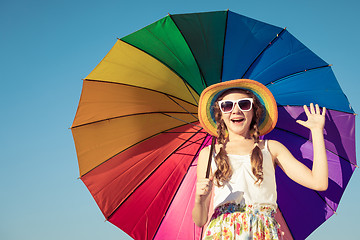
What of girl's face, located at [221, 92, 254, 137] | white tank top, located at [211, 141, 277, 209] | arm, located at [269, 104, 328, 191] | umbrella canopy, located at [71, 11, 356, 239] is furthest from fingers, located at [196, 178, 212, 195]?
umbrella canopy, located at [71, 11, 356, 239]

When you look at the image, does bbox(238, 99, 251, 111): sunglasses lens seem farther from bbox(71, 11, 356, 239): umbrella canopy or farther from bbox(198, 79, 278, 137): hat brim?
bbox(71, 11, 356, 239): umbrella canopy

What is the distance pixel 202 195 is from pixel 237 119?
95 cm

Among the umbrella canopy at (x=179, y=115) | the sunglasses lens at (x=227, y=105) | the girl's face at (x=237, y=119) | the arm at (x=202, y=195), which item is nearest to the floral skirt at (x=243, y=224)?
the arm at (x=202, y=195)

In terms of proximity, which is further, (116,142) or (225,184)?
(116,142)

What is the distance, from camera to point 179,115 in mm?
4832

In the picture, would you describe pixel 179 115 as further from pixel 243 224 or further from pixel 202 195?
pixel 243 224

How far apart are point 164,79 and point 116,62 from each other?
577 mm

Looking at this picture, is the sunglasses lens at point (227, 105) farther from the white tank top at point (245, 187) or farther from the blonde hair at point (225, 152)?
the white tank top at point (245, 187)

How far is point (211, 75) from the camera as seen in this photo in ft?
15.0

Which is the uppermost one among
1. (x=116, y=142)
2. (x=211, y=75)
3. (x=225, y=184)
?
(x=211, y=75)

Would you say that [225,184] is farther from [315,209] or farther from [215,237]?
[315,209]

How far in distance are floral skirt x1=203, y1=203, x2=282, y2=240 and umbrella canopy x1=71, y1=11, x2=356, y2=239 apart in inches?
43.5

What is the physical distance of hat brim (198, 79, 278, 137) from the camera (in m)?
4.34

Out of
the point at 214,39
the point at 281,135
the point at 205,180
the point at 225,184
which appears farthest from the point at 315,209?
the point at 214,39
